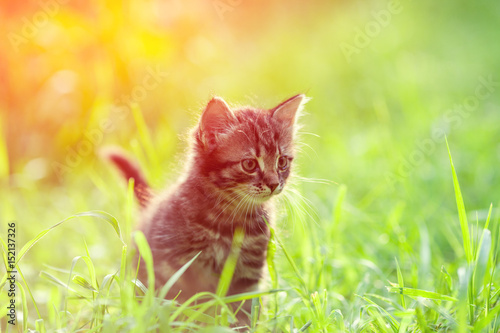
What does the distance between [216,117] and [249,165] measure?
26cm

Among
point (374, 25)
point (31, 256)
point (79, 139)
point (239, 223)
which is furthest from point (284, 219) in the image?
point (374, 25)

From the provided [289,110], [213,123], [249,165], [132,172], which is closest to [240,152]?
[249,165]

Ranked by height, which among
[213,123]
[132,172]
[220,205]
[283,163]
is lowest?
[220,205]

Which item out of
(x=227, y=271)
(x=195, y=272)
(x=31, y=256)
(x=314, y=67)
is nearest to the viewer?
(x=227, y=271)

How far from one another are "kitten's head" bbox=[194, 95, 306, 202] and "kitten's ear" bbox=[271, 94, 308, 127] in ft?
0.34

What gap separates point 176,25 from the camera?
4.55 meters

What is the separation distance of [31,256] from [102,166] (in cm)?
130

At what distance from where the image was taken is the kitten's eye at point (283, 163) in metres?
2.32

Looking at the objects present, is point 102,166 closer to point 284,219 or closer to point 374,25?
point 284,219

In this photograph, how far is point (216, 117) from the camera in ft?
7.23

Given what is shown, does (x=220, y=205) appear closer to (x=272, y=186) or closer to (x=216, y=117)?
(x=272, y=186)

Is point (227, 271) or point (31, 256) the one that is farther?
point (31, 256)

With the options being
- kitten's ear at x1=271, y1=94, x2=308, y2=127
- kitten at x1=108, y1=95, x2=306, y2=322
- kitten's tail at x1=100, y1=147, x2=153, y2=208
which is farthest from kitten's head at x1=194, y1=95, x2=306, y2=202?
kitten's tail at x1=100, y1=147, x2=153, y2=208

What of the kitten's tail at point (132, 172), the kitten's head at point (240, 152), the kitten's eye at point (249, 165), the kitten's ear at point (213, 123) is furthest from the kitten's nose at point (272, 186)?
the kitten's tail at point (132, 172)
